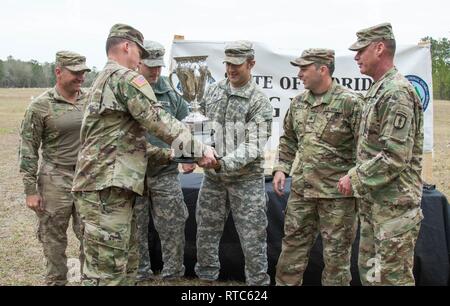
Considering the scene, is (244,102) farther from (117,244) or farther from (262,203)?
Result: (117,244)

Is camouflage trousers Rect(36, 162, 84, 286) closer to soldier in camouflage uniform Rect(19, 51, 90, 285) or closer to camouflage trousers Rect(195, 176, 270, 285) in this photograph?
soldier in camouflage uniform Rect(19, 51, 90, 285)

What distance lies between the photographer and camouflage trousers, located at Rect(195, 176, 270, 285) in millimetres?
3918

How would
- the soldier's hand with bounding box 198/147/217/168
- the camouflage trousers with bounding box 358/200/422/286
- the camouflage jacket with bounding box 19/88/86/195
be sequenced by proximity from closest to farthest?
the camouflage trousers with bounding box 358/200/422/286 < the soldier's hand with bounding box 198/147/217/168 < the camouflage jacket with bounding box 19/88/86/195

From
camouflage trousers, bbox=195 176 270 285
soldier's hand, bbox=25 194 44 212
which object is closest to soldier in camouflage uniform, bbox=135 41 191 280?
camouflage trousers, bbox=195 176 270 285

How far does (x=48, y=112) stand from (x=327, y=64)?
2.10 meters

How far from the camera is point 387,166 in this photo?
2.86 m

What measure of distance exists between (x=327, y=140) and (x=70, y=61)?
78.6 inches

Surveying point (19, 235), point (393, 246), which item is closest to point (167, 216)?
point (393, 246)

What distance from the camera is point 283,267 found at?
3762mm

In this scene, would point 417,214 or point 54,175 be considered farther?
point 54,175

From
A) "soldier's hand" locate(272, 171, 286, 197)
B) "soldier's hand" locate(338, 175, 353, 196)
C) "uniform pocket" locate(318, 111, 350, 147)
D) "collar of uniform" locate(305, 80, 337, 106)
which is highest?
"collar of uniform" locate(305, 80, 337, 106)

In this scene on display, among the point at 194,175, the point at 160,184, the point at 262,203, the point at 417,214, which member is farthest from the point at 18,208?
the point at 417,214

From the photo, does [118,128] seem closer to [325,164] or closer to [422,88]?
[325,164]

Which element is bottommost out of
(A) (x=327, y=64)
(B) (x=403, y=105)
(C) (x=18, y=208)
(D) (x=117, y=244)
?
(C) (x=18, y=208)
